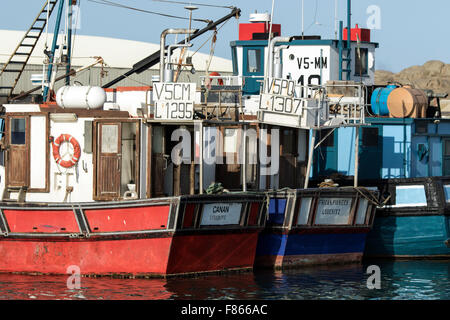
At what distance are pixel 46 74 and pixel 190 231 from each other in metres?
7.12

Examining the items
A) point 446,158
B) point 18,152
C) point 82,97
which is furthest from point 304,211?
point 446,158

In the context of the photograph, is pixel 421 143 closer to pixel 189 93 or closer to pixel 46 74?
pixel 189 93

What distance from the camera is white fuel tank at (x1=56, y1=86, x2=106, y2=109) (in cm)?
2203

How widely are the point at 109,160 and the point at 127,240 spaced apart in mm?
2014

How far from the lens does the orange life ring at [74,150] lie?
2181 cm

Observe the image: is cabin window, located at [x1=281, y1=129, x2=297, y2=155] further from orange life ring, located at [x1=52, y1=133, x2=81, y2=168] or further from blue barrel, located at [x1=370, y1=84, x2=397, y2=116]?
blue barrel, located at [x1=370, y1=84, x2=397, y2=116]

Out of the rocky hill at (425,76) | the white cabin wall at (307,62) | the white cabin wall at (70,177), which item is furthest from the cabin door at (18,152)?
the rocky hill at (425,76)

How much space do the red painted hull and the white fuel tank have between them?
2.74 m

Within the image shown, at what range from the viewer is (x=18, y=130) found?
2228cm

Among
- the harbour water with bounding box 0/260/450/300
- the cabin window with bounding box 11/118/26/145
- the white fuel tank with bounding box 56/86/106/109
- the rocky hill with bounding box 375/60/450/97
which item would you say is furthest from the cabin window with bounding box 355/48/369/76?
the rocky hill with bounding box 375/60/450/97

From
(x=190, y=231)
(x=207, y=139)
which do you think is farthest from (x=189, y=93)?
(x=190, y=231)

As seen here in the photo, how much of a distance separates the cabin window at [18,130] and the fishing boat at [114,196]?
0.08 feet

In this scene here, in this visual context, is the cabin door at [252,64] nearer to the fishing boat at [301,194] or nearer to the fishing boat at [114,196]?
the fishing boat at [301,194]
